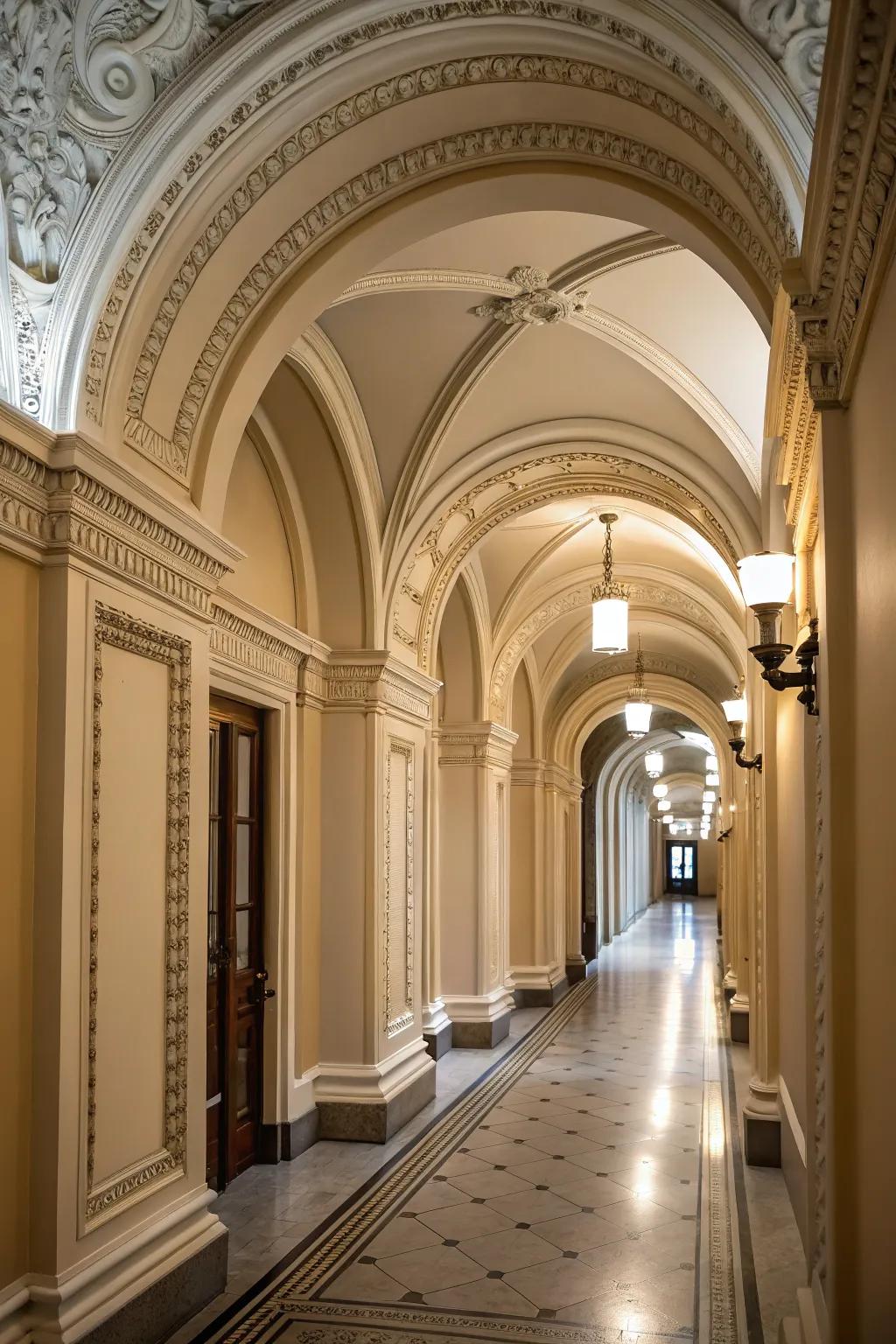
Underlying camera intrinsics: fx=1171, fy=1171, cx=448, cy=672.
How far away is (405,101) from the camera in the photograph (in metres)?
4.61

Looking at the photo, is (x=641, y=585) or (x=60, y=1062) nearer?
(x=60, y=1062)

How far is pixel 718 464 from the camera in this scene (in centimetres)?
829

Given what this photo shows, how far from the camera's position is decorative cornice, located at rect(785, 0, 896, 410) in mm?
1981

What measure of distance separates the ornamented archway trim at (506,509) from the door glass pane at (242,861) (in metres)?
2.01

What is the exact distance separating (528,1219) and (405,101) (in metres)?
5.54

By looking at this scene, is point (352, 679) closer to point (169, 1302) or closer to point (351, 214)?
point (351, 214)

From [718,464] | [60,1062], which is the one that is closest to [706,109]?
[60,1062]

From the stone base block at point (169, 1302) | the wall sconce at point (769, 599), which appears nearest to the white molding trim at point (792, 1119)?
the wall sconce at point (769, 599)

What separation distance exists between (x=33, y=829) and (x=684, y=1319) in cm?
337

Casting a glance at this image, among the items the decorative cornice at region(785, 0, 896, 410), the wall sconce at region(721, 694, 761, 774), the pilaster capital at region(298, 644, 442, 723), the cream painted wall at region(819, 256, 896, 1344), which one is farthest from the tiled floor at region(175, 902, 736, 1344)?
the decorative cornice at region(785, 0, 896, 410)

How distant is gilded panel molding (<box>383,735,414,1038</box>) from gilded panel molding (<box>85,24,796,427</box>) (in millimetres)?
4381

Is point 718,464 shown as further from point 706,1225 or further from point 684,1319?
point 684,1319

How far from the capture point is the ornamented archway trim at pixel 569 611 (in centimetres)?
1309

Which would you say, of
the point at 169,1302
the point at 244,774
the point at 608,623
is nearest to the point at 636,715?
the point at 608,623
